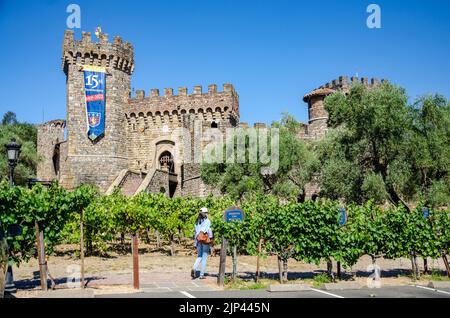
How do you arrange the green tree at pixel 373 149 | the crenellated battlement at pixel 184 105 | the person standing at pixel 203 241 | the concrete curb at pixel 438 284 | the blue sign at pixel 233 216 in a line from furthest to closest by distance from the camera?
1. the crenellated battlement at pixel 184 105
2. the green tree at pixel 373 149
3. the person standing at pixel 203 241
4. the blue sign at pixel 233 216
5. the concrete curb at pixel 438 284

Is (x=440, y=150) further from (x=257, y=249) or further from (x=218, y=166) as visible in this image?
(x=218, y=166)

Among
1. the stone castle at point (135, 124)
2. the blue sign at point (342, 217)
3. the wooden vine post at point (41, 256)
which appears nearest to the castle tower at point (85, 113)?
the stone castle at point (135, 124)

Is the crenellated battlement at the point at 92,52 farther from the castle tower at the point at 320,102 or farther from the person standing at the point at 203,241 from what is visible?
the person standing at the point at 203,241

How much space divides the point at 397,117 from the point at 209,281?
11662 millimetres

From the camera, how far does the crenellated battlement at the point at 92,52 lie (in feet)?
112

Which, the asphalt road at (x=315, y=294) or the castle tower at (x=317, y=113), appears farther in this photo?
the castle tower at (x=317, y=113)

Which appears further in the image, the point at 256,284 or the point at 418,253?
the point at 418,253

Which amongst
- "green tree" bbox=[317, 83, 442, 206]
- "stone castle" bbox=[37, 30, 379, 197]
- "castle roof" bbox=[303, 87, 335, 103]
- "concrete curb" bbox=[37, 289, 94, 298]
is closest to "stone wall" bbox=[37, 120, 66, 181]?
"stone castle" bbox=[37, 30, 379, 197]

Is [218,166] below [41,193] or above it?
above

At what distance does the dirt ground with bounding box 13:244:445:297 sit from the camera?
11.4 metres

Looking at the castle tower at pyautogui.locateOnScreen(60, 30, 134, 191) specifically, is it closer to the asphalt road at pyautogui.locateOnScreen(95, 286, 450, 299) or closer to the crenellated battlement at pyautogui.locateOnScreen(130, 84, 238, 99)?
the crenellated battlement at pyautogui.locateOnScreen(130, 84, 238, 99)

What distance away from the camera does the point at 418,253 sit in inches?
492

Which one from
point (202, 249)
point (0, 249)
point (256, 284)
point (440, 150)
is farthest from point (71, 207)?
point (440, 150)

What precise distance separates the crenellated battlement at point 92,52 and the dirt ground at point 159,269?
1941 cm
